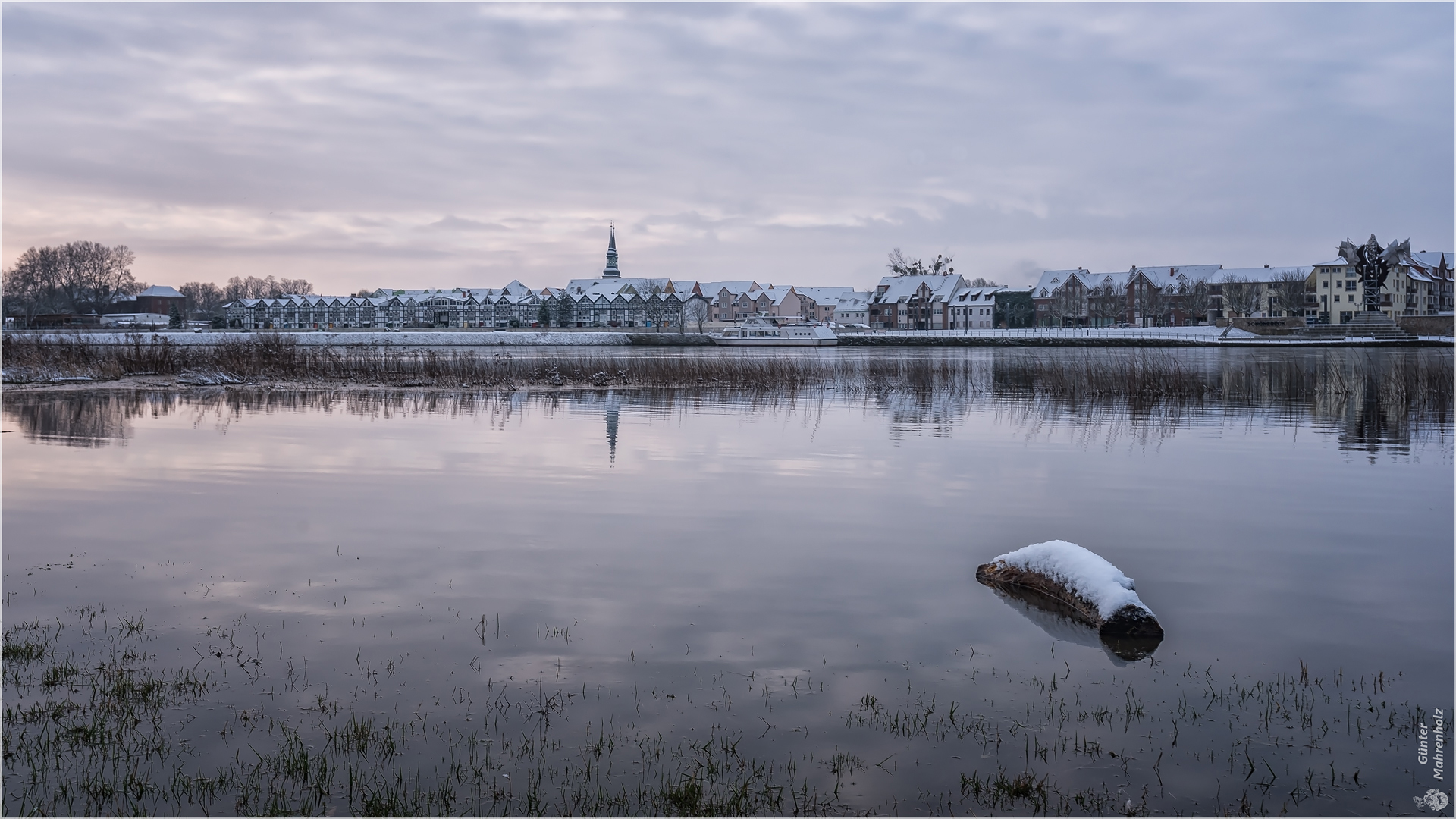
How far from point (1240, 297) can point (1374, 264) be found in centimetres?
1658

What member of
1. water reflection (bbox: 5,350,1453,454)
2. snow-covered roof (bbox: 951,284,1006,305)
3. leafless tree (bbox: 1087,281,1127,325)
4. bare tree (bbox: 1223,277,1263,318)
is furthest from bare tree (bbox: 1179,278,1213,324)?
water reflection (bbox: 5,350,1453,454)

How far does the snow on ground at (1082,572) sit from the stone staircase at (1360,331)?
8848 cm

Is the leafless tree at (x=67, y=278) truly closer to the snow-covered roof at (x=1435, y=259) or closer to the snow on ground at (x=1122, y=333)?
the snow on ground at (x=1122, y=333)

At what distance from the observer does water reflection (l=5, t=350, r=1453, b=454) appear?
2092cm

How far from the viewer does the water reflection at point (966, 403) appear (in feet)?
68.6

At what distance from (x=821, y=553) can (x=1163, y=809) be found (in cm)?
512

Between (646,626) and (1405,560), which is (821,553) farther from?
(1405,560)

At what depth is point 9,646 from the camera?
6766mm

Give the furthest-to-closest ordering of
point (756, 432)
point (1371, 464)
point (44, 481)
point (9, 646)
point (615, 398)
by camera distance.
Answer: point (615, 398)
point (756, 432)
point (1371, 464)
point (44, 481)
point (9, 646)

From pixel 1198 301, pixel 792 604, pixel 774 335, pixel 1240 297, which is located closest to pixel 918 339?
pixel 774 335

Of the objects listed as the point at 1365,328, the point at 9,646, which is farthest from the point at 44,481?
the point at 1365,328

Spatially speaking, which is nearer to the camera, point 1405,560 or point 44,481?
point 1405,560

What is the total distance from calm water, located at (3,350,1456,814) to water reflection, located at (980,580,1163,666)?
0.07m

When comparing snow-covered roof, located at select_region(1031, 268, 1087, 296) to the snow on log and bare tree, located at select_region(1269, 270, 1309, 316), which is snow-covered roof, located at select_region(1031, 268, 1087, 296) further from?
the snow on log
